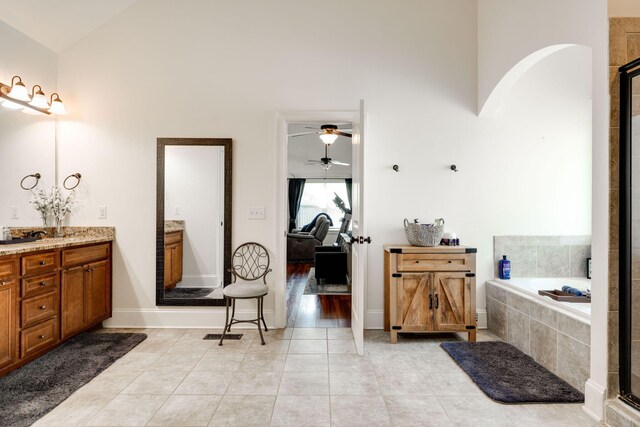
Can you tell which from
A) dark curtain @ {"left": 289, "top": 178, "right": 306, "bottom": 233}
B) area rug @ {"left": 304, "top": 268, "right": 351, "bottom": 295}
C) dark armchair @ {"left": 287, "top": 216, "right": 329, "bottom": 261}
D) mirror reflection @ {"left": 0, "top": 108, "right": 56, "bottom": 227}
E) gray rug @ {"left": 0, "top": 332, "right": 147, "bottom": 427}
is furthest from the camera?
dark curtain @ {"left": 289, "top": 178, "right": 306, "bottom": 233}

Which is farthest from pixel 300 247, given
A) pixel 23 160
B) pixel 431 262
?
pixel 23 160

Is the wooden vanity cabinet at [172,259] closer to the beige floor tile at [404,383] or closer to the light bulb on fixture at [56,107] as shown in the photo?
the light bulb on fixture at [56,107]

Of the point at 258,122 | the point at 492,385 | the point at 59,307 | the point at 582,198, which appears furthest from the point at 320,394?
the point at 582,198

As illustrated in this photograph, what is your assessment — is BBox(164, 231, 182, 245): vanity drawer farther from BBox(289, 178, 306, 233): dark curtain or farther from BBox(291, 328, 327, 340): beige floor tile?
BBox(289, 178, 306, 233): dark curtain

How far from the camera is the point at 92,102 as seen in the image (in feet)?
11.5

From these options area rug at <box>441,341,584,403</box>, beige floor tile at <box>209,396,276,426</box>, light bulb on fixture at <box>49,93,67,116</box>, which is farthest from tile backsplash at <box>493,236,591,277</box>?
light bulb on fixture at <box>49,93,67,116</box>

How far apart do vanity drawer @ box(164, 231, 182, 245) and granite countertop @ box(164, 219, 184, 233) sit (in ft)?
0.11

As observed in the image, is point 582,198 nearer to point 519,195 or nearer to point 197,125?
point 519,195

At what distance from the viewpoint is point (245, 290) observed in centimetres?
311

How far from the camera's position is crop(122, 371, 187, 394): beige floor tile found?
7.41ft

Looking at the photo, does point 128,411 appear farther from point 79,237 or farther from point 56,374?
point 79,237

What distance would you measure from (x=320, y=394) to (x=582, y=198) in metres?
3.16

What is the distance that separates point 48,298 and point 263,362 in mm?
1740

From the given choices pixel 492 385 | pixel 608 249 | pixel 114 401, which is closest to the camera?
pixel 608 249
